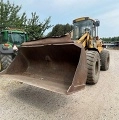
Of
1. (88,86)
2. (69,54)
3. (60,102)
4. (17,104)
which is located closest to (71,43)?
(69,54)

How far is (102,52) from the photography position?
843 cm

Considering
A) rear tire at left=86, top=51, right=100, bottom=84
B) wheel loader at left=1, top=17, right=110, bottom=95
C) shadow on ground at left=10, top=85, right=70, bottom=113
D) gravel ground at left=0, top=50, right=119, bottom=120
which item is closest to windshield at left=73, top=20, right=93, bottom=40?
wheel loader at left=1, top=17, right=110, bottom=95

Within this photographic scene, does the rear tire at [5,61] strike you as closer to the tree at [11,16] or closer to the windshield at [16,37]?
the windshield at [16,37]

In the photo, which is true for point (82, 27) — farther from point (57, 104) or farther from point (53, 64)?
point (57, 104)

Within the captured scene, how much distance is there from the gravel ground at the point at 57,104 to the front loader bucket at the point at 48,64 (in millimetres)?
412

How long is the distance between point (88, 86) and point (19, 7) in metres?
16.6

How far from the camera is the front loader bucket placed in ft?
13.7

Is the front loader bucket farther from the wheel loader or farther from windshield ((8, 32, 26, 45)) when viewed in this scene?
windshield ((8, 32, 26, 45))

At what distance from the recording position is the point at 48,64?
5.04 m

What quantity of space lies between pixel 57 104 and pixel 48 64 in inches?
44.4

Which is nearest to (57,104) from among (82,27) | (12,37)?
→ (82,27)

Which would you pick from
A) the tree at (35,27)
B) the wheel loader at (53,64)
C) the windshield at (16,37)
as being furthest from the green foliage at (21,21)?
the wheel loader at (53,64)

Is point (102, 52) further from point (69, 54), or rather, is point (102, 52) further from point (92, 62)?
point (69, 54)

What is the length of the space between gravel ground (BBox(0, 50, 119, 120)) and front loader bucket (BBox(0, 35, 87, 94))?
0.41 m
